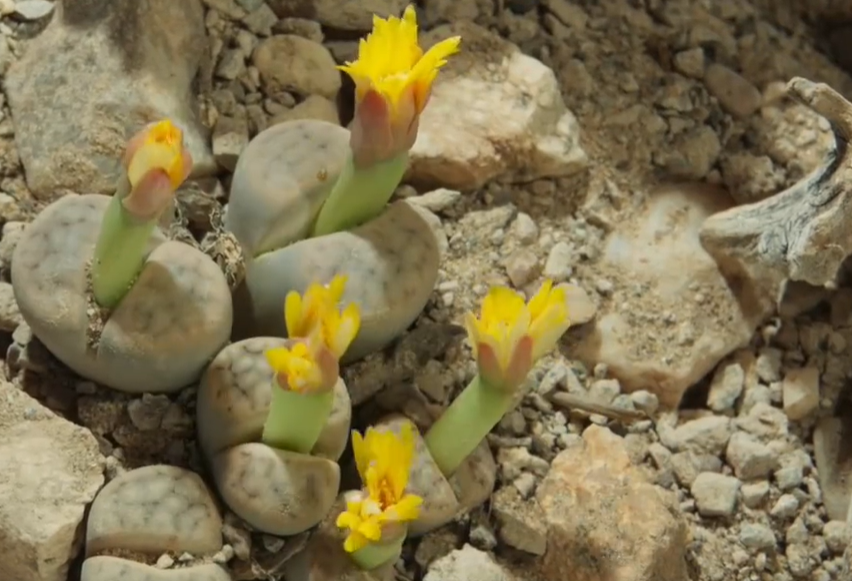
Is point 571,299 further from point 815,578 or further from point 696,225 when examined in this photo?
point 815,578

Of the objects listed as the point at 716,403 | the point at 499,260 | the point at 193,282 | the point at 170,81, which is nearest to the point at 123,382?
the point at 193,282

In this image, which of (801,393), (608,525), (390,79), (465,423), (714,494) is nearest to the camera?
(390,79)

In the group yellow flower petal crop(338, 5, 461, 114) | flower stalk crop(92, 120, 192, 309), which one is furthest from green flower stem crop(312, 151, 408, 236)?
flower stalk crop(92, 120, 192, 309)

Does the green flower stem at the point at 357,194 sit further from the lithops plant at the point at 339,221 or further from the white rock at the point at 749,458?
the white rock at the point at 749,458

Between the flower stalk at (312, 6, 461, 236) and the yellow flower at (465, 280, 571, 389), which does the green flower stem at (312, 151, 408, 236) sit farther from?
the yellow flower at (465, 280, 571, 389)

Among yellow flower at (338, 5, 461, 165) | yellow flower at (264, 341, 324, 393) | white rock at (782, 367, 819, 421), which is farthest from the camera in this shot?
white rock at (782, 367, 819, 421)

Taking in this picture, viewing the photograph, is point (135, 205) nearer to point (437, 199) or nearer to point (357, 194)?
point (357, 194)


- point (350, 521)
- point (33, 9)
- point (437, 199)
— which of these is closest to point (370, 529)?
point (350, 521)
